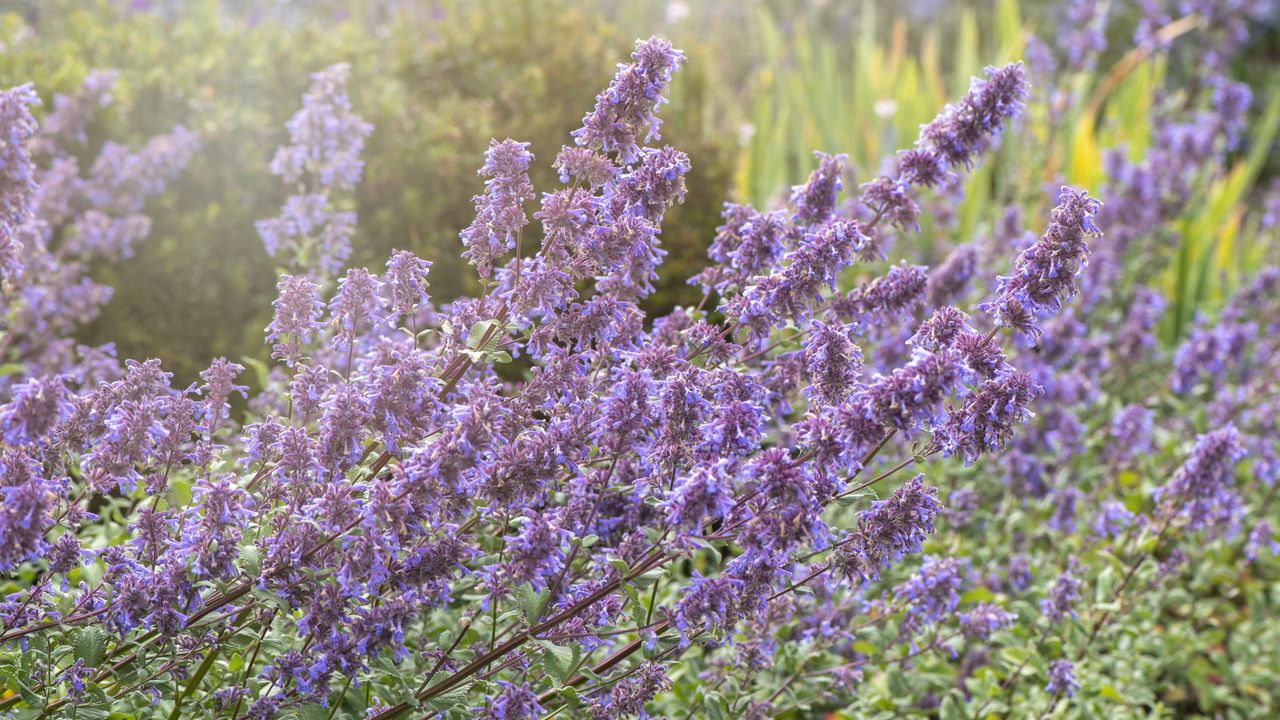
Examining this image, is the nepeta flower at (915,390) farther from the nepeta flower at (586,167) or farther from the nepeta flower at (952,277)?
the nepeta flower at (952,277)

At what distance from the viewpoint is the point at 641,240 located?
90.2 inches

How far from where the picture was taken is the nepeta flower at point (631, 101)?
226 cm

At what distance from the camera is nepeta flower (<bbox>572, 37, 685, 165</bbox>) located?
226cm

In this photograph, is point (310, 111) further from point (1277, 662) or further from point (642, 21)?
point (642, 21)

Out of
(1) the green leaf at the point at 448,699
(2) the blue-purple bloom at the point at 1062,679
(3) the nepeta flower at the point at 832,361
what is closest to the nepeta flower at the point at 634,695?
(1) the green leaf at the point at 448,699

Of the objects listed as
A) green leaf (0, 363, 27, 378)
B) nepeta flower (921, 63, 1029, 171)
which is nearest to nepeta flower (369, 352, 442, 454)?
nepeta flower (921, 63, 1029, 171)

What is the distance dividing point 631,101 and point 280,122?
12.5ft

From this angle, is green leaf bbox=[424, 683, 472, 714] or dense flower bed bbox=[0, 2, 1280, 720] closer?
dense flower bed bbox=[0, 2, 1280, 720]

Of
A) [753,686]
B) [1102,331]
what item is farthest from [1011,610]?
[1102,331]

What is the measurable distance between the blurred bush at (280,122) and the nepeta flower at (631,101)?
2.72 metres

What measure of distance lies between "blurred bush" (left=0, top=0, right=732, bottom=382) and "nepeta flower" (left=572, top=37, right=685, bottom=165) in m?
2.72

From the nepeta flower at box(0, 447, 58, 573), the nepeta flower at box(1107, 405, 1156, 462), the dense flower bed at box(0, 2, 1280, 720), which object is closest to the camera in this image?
the nepeta flower at box(0, 447, 58, 573)

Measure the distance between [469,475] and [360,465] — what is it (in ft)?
1.12

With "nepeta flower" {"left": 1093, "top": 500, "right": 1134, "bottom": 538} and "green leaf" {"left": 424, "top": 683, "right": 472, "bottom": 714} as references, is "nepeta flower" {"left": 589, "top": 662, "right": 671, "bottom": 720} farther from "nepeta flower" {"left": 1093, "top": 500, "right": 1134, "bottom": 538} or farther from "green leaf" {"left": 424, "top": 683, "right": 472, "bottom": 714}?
"nepeta flower" {"left": 1093, "top": 500, "right": 1134, "bottom": 538}
